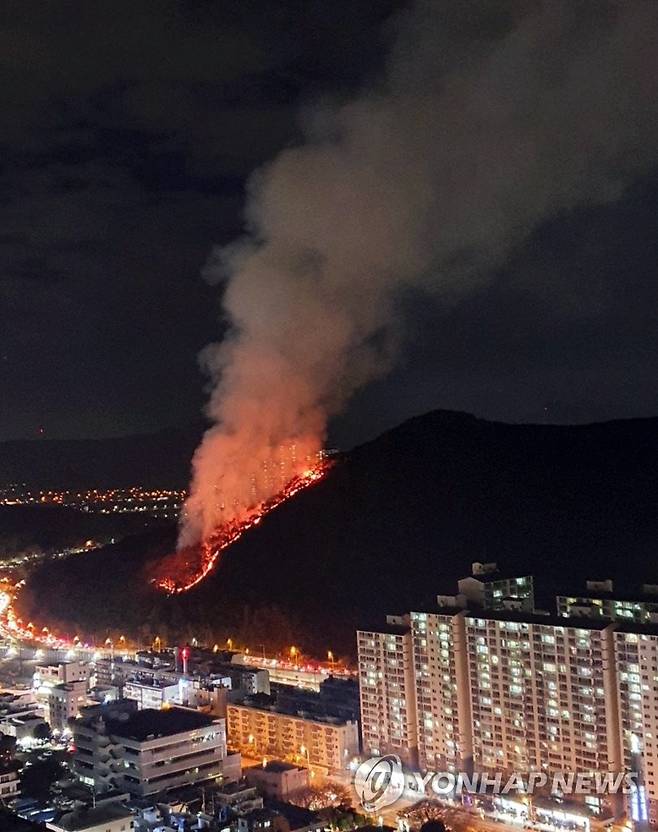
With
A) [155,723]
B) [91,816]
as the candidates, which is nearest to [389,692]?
[155,723]

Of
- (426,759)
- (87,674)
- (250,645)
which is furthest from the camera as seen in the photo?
(250,645)

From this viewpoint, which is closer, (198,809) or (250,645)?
(198,809)

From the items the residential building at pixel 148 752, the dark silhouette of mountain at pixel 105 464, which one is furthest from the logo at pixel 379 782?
the dark silhouette of mountain at pixel 105 464

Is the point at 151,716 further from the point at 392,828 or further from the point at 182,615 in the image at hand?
the point at 182,615

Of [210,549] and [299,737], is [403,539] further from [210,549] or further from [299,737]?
[299,737]

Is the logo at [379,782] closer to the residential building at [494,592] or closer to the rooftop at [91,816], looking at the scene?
the residential building at [494,592]

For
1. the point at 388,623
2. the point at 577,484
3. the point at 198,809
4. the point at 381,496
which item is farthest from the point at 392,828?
the point at 577,484
